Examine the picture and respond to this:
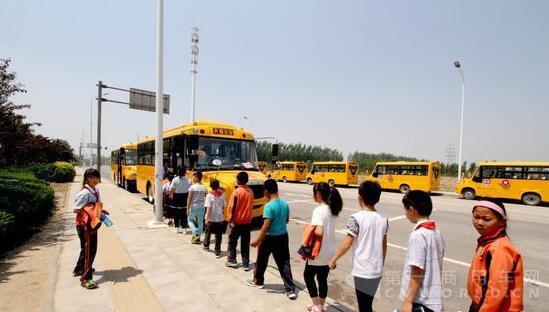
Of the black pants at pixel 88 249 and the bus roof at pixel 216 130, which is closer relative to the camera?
the black pants at pixel 88 249

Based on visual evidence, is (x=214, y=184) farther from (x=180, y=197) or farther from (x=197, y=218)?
(x=180, y=197)

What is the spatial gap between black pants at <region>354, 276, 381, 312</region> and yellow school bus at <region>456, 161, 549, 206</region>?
2027 centimetres

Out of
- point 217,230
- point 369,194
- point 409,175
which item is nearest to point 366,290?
point 369,194

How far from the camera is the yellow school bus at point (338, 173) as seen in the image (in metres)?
29.6

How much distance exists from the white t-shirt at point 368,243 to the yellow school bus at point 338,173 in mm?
25678

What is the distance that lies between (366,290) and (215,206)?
3.83 metres

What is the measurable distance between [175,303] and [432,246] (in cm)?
338

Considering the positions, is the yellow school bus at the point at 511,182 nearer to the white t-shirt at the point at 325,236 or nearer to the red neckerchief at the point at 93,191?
the white t-shirt at the point at 325,236

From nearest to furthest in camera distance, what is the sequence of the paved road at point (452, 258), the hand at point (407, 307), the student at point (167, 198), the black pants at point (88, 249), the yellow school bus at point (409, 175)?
the hand at point (407, 307) → the black pants at point (88, 249) → the paved road at point (452, 258) → the student at point (167, 198) → the yellow school bus at point (409, 175)

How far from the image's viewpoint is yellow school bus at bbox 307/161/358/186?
29609 millimetres

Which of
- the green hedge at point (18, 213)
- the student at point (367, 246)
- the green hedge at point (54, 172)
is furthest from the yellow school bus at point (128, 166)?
the student at point (367, 246)

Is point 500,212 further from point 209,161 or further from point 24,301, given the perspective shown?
point 209,161

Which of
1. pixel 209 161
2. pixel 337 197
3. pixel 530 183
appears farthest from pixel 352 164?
pixel 337 197

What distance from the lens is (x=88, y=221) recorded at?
189 inches
